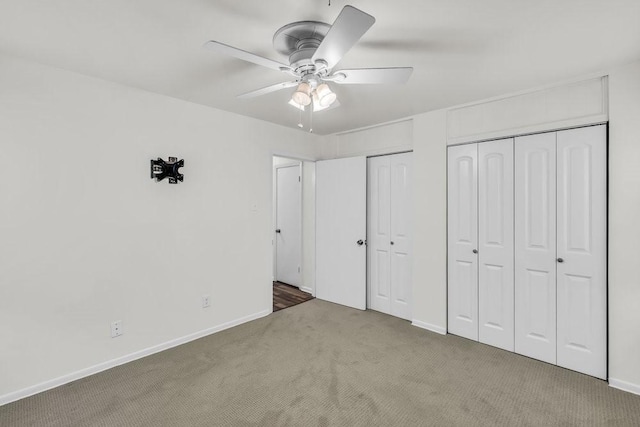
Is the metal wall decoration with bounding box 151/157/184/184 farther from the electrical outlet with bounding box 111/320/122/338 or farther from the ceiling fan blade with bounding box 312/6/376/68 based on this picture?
the ceiling fan blade with bounding box 312/6/376/68

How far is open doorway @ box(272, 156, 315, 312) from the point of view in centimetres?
470

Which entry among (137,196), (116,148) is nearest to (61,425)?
(137,196)

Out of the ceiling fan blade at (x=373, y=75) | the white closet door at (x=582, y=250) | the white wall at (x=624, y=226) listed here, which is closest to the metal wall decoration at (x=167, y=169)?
the ceiling fan blade at (x=373, y=75)

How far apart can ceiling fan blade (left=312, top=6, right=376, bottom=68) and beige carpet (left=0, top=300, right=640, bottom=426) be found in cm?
212

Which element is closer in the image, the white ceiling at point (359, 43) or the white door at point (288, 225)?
the white ceiling at point (359, 43)

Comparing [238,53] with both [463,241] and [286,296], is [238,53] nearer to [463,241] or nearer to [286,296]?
[463,241]

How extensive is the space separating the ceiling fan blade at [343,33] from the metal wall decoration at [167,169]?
186cm

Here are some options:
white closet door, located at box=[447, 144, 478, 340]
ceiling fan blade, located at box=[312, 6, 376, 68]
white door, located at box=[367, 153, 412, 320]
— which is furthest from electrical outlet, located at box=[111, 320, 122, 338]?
white closet door, located at box=[447, 144, 478, 340]

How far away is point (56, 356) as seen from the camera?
2.31m

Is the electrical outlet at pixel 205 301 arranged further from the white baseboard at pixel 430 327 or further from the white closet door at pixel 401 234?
the white baseboard at pixel 430 327

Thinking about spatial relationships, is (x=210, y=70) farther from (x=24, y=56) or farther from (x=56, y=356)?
(x=56, y=356)

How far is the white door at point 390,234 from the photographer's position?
367cm

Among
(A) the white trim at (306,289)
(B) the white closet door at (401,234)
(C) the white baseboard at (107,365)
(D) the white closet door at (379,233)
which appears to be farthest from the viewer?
(A) the white trim at (306,289)

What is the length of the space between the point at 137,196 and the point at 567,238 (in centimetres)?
364
